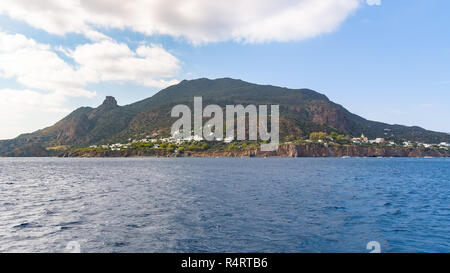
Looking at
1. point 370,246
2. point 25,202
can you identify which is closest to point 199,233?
point 370,246

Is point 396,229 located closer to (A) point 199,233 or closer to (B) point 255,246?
(B) point 255,246

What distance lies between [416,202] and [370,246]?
19940 mm

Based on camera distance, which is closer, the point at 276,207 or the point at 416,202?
the point at 276,207

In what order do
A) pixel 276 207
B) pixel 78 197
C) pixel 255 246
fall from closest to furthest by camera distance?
pixel 255 246 < pixel 276 207 < pixel 78 197

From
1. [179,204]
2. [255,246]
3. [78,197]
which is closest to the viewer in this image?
[255,246]

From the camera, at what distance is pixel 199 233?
17672mm

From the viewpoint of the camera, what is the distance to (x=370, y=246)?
15.5 meters

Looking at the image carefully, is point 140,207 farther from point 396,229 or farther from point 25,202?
point 396,229
